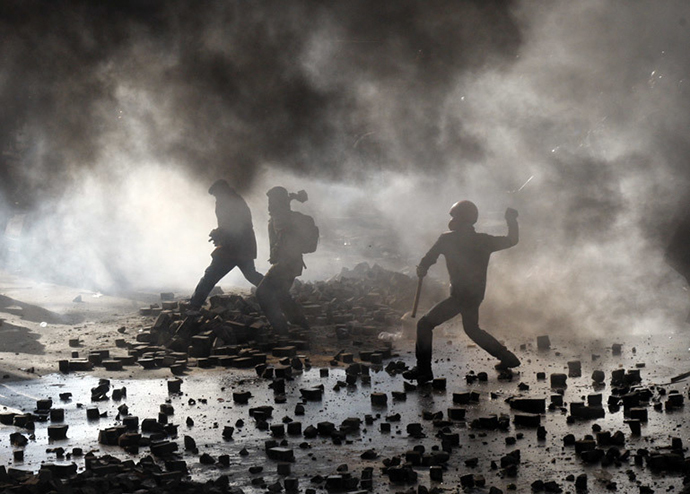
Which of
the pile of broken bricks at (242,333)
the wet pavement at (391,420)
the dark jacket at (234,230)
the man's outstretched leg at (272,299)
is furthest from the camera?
the dark jacket at (234,230)

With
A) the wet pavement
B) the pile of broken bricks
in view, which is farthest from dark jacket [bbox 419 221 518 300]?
the pile of broken bricks

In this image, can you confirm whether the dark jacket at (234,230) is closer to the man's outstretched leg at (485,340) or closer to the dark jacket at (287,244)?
the dark jacket at (287,244)

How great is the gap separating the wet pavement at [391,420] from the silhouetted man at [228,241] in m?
3.31

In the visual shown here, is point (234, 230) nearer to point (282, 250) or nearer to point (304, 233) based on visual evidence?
point (282, 250)

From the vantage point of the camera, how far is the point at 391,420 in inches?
301

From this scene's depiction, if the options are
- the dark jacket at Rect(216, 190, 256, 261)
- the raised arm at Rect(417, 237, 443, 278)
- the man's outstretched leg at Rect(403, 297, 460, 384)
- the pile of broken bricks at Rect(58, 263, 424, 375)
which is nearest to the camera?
the man's outstretched leg at Rect(403, 297, 460, 384)

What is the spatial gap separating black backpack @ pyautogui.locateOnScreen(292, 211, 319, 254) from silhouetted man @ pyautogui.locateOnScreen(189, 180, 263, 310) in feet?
3.07

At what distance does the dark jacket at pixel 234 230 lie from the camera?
13.6 m

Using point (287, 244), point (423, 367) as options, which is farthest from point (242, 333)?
point (423, 367)

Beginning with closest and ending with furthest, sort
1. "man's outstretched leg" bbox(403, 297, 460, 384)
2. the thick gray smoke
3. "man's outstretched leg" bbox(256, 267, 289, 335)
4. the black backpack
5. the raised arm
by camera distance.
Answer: "man's outstretched leg" bbox(403, 297, 460, 384)
the raised arm
"man's outstretched leg" bbox(256, 267, 289, 335)
the black backpack
the thick gray smoke

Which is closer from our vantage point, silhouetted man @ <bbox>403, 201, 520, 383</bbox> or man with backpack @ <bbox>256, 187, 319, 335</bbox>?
silhouetted man @ <bbox>403, 201, 520, 383</bbox>

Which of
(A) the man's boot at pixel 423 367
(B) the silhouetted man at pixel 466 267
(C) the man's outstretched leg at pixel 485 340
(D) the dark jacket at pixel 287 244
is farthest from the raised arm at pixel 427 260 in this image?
(D) the dark jacket at pixel 287 244

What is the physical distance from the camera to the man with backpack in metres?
12.8

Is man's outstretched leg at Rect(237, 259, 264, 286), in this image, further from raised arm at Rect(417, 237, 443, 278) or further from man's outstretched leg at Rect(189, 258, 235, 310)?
raised arm at Rect(417, 237, 443, 278)
